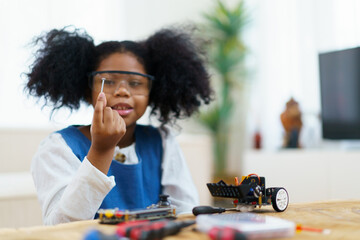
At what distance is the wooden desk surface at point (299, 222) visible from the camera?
2.00ft

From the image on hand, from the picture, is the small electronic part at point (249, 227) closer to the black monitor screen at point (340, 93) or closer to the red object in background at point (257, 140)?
the black monitor screen at point (340, 93)

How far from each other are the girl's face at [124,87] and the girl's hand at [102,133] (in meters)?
0.29

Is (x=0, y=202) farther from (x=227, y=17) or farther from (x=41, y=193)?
(x=227, y=17)

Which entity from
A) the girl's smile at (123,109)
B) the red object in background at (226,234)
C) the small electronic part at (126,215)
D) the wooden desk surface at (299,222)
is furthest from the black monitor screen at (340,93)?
the red object in background at (226,234)

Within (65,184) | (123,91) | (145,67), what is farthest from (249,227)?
(145,67)

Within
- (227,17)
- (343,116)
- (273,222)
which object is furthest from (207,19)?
(273,222)

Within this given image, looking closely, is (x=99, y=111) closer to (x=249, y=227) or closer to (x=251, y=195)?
(x=251, y=195)

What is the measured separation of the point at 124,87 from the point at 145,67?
183 millimetres

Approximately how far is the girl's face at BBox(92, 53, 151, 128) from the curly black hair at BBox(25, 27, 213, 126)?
4 cm

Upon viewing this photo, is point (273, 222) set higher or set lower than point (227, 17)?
lower

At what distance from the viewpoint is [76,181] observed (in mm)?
904

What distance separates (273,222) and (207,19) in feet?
10.9

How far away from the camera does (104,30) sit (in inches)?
144

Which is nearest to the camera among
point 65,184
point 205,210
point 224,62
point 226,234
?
point 226,234
